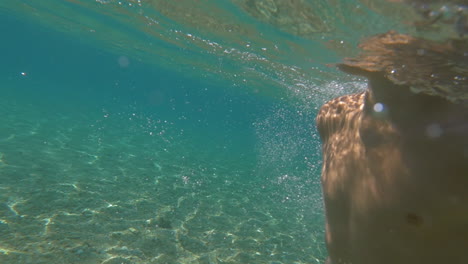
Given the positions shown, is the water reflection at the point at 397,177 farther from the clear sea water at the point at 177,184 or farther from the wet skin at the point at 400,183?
the clear sea water at the point at 177,184

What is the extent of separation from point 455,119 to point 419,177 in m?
0.45

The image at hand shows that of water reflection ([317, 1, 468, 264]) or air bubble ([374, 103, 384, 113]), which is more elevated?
air bubble ([374, 103, 384, 113])

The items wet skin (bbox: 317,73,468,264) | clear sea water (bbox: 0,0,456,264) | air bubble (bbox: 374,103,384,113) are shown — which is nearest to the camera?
wet skin (bbox: 317,73,468,264)

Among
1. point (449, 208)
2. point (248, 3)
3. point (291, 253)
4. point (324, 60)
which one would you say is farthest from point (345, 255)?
point (324, 60)

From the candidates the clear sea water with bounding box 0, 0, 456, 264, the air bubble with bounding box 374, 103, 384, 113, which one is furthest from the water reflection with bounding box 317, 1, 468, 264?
the clear sea water with bounding box 0, 0, 456, 264

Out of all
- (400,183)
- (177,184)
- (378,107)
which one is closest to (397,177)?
(400,183)

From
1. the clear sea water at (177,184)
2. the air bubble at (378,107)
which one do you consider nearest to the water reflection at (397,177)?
the air bubble at (378,107)

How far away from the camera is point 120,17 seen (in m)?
21.7

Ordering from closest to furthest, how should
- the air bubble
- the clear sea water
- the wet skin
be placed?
the wet skin, the air bubble, the clear sea water

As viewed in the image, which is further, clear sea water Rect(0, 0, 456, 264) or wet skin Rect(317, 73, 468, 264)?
clear sea water Rect(0, 0, 456, 264)

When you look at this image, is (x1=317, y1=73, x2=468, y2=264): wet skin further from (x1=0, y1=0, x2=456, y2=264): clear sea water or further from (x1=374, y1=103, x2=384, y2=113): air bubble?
(x1=0, y1=0, x2=456, y2=264): clear sea water

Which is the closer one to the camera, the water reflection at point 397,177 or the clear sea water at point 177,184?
the water reflection at point 397,177

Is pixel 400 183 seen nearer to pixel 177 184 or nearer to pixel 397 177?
pixel 397 177

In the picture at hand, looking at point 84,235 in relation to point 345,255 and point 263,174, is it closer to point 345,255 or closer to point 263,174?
point 345,255
